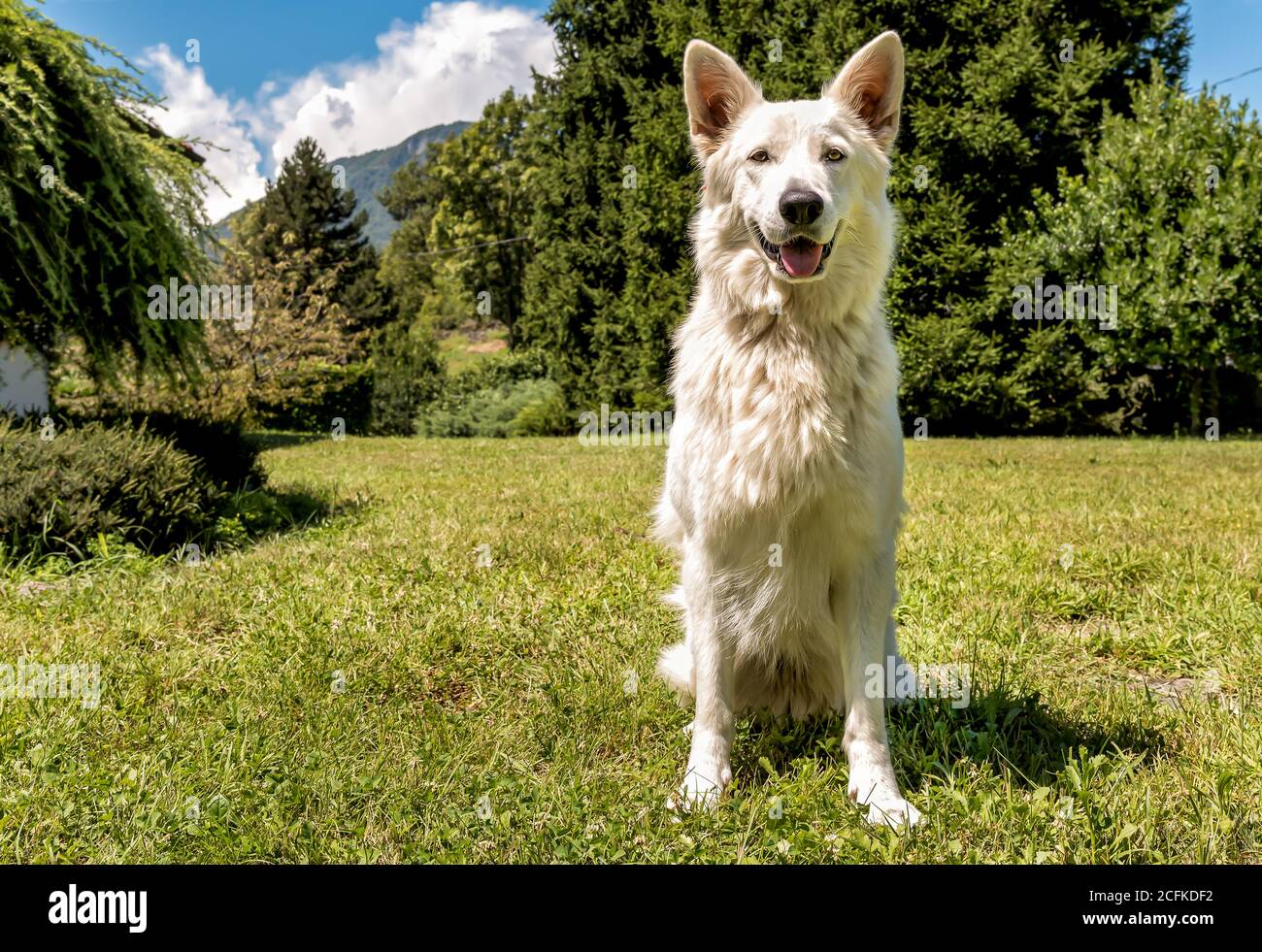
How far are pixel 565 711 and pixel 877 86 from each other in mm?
2457

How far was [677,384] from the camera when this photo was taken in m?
2.82

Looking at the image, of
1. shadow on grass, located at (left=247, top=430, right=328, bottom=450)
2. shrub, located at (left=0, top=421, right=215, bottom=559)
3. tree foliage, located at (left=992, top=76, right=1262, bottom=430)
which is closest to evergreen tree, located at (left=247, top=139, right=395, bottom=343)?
shadow on grass, located at (left=247, top=430, right=328, bottom=450)

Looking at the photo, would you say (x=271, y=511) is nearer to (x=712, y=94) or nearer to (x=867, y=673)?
(x=712, y=94)

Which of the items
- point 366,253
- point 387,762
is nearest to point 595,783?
point 387,762

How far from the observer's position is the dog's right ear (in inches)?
110

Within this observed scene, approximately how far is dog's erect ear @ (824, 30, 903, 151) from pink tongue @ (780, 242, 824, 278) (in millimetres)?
606

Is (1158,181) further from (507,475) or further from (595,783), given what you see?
(595,783)

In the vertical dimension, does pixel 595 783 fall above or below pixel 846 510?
below

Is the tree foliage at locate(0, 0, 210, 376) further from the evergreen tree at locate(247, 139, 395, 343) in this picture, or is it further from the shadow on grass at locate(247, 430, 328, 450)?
the evergreen tree at locate(247, 139, 395, 343)

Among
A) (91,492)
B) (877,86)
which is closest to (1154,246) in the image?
(877,86)

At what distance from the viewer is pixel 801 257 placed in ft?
8.34

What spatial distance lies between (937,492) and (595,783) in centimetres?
567

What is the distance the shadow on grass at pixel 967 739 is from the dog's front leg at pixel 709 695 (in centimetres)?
16
